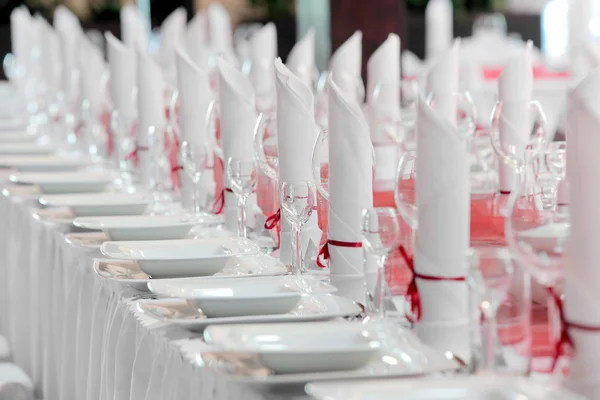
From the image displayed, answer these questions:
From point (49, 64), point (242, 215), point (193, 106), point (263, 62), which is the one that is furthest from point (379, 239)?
point (49, 64)

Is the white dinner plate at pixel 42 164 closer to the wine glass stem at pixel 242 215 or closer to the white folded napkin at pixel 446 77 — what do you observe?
the white folded napkin at pixel 446 77

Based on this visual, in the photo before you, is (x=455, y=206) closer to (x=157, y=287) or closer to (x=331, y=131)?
(x=331, y=131)

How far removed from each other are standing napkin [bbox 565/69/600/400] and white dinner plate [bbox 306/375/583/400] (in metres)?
0.06

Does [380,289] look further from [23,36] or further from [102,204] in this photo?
[23,36]

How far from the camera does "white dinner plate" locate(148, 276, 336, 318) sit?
5.44 feet

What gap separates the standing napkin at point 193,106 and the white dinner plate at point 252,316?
101cm

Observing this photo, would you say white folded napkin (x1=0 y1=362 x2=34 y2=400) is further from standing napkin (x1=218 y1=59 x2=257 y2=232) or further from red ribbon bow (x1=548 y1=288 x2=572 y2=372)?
red ribbon bow (x1=548 y1=288 x2=572 y2=372)

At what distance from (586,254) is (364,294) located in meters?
0.56

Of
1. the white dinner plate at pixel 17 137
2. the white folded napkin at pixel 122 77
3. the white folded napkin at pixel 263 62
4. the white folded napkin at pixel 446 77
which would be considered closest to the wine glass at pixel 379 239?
the white folded napkin at pixel 446 77

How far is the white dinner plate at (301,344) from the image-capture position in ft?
4.54

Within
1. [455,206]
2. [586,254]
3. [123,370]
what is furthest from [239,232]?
[586,254]

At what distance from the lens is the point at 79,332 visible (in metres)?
2.41

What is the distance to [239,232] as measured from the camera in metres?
2.31

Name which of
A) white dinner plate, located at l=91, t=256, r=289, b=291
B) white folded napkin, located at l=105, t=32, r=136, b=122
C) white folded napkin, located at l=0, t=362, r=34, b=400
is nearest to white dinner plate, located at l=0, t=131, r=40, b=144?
white folded napkin, located at l=105, t=32, r=136, b=122
